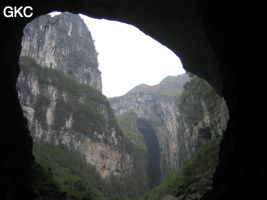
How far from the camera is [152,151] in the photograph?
78.3 m

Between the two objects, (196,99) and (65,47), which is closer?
(196,99)

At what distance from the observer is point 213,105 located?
28.0 meters

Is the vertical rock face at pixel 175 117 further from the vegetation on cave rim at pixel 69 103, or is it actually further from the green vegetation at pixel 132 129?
the vegetation on cave rim at pixel 69 103

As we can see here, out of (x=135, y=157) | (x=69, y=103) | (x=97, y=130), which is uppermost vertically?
(x=69, y=103)

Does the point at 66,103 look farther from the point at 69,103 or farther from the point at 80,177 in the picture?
the point at 80,177

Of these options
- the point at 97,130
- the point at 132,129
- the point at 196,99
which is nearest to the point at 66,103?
the point at 97,130

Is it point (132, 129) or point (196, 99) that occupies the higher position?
point (196, 99)

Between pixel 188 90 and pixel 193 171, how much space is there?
17596mm

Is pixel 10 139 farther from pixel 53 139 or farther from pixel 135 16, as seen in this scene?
pixel 53 139

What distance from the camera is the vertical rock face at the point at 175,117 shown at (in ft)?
96.6

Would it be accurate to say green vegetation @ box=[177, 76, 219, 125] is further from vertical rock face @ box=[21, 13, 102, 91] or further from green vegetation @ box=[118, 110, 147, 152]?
green vegetation @ box=[118, 110, 147, 152]

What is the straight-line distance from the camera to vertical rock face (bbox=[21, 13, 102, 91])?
207ft

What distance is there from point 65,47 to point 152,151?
3406cm

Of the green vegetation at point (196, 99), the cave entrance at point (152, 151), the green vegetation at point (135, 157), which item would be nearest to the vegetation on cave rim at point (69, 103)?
the green vegetation at point (135, 157)
